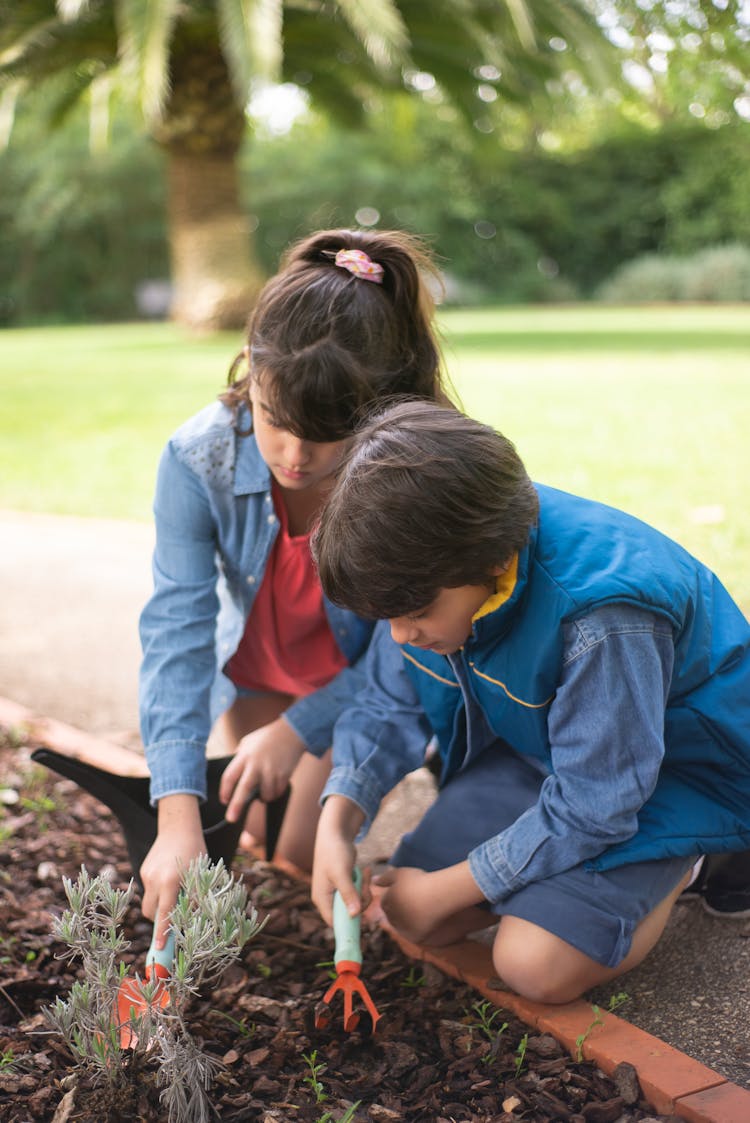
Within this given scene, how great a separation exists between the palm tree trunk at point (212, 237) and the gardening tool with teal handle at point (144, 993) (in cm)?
1202

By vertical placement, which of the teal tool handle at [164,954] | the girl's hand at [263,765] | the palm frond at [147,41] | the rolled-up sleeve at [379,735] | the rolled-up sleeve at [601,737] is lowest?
the teal tool handle at [164,954]

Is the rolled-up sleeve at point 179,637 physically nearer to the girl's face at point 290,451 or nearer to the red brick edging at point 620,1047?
the girl's face at point 290,451

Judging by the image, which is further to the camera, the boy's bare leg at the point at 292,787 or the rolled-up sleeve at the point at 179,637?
the boy's bare leg at the point at 292,787

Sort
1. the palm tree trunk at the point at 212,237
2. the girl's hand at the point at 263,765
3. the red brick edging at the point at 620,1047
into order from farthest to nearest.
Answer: the palm tree trunk at the point at 212,237 < the girl's hand at the point at 263,765 < the red brick edging at the point at 620,1047

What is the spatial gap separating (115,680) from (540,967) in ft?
6.82

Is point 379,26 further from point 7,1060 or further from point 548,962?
point 7,1060

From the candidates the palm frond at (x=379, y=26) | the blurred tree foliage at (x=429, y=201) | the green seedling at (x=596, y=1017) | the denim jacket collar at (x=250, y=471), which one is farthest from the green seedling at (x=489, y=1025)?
the blurred tree foliage at (x=429, y=201)

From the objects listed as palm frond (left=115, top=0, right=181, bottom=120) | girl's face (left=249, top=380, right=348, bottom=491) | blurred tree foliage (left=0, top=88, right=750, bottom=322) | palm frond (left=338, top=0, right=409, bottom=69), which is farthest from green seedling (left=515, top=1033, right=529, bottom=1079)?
blurred tree foliage (left=0, top=88, right=750, bottom=322)

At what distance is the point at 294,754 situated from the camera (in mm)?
2221

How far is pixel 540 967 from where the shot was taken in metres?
1.75

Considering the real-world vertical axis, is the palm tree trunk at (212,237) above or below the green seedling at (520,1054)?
above

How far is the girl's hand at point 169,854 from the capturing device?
1761 millimetres

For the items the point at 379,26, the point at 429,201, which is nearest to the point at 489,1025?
the point at 379,26

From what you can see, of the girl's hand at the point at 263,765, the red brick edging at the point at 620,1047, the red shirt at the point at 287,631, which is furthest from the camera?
the red shirt at the point at 287,631
